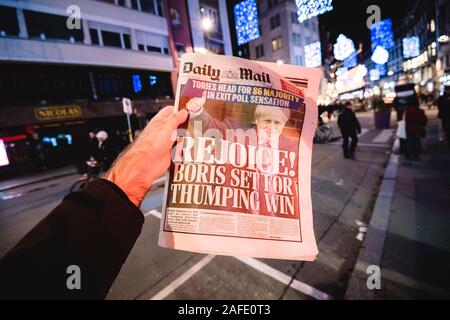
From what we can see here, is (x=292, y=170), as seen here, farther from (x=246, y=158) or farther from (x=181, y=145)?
(x=181, y=145)

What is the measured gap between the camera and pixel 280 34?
30062 mm

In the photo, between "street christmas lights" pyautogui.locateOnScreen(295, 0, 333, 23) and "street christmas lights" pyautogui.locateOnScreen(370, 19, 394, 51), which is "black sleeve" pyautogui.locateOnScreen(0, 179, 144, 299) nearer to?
"street christmas lights" pyautogui.locateOnScreen(295, 0, 333, 23)

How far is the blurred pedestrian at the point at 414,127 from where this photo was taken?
21.7 ft

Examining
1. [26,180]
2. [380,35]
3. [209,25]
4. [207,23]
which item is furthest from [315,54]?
[209,25]

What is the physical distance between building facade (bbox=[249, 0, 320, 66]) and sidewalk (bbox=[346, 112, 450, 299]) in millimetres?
27204

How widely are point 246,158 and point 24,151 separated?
16.2 m

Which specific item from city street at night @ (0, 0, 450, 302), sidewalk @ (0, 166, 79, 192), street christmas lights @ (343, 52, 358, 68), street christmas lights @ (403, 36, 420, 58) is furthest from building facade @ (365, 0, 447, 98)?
sidewalk @ (0, 166, 79, 192)

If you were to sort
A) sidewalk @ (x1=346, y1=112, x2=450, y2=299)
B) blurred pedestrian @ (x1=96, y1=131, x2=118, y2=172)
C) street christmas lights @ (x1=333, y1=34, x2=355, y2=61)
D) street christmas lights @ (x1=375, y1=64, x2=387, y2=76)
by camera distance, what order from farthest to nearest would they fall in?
street christmas lights @ (x1=375, y1=64, x2=387, y2=76) < blurred pedestrian @ (x1=96, y1=131, x2=118, y2=172) < street christmas lights @ (x1=333, y1=34, x2=355, y2=61) < sidewalk @ (x1=346, y1=112, x2=450, y2=299)

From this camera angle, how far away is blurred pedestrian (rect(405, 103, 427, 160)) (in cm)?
662

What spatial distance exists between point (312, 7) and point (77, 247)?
2131 millimetres

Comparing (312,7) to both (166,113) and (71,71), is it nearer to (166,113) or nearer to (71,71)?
(166,113)

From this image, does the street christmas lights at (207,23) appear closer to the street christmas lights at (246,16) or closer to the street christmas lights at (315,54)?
the street christmas lights at (315,54)
